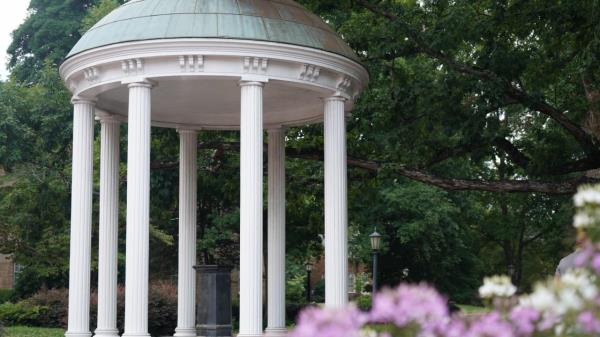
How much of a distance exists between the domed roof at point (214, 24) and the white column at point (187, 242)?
5.98m

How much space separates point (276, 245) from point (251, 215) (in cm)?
682

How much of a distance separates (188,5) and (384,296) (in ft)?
57.9

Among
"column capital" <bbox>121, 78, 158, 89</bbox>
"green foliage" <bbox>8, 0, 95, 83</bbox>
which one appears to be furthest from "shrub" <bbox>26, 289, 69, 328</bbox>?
"green foliage" <bbox>8, 0, 95, 83</bbox>

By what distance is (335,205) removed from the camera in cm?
2406

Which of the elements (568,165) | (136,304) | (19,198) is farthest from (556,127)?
(19,198)

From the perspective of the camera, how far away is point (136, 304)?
21609 mm

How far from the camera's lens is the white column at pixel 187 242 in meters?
28.2

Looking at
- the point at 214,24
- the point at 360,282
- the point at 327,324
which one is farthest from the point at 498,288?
the point at 360,282

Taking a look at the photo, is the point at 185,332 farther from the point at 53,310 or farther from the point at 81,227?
the point at 53,310

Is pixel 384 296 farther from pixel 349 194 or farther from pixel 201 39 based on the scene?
pixel 349 194

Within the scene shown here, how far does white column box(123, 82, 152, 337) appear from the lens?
21641mm

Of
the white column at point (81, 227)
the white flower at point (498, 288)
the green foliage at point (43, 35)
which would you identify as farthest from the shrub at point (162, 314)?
the white flower at point (498, 288)

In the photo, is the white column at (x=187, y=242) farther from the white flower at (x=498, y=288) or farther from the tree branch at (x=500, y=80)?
the white flower at (x=498, y=288)

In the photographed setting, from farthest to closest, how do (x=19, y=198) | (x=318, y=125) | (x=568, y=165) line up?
(x=19, y=198) → (x=318, y=125) → (x=568, y=165)
